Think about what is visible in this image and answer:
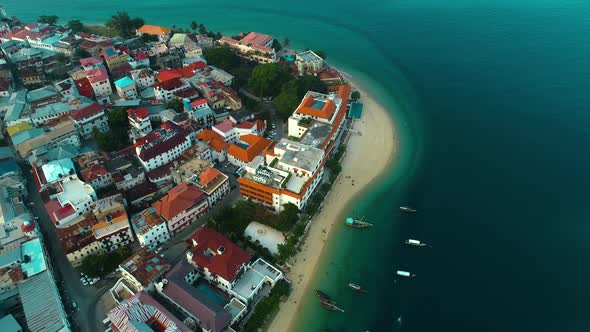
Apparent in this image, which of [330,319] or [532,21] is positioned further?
[532,21]

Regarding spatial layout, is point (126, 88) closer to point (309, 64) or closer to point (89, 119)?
point (89, 119)

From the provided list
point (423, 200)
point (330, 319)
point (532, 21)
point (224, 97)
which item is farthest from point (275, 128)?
point (532, 21)

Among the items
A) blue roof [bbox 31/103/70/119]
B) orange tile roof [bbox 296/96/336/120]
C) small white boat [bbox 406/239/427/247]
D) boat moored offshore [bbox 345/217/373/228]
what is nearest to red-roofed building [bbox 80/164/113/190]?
blue roof [bbox 31/103/70/119]

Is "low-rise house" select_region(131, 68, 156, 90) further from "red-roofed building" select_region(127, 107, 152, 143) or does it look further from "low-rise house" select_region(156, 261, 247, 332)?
"low-rise house" select_region(156, 261, 247, 332)

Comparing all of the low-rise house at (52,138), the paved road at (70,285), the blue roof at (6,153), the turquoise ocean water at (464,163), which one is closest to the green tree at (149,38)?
the turquoise ocean water at (464,163)

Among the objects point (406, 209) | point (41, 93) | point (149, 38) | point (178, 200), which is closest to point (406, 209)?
point (406, 209)

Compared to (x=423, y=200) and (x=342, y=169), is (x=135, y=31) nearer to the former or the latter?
(x=342, y=169)
